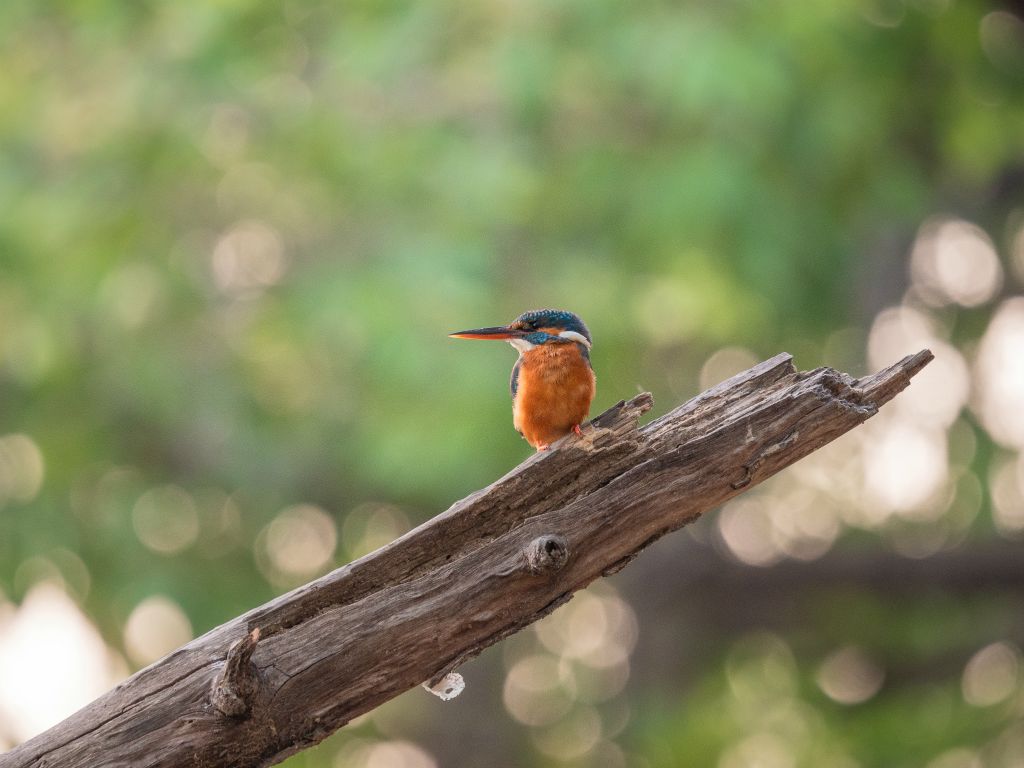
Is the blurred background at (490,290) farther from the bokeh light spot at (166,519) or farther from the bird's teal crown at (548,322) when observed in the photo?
the bird's teal crown at (548,322)

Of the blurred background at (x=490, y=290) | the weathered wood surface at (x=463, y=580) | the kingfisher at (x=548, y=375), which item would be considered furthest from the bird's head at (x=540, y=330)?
the blurred background at (x=490, y=290)

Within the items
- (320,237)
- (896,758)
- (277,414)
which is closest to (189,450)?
(277,414)

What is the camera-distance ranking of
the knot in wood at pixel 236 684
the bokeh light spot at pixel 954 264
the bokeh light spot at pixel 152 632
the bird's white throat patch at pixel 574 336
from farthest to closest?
the bokeh light spot at pixel 954 264 → the bokeh light spot at pixel 152 632 → the bird's white throat patch at pixel 574 336 → the knot in wood at pixel 236 684

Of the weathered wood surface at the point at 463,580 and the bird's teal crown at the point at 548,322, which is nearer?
the weathered wood surface at the point at 463,580

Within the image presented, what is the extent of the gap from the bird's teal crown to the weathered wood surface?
62 centimetres

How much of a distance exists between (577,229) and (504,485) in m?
5.24

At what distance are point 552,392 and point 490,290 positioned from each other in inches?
156

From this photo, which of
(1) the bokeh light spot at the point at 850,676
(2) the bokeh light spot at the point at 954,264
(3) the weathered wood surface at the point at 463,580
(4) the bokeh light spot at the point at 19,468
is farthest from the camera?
(1) the bokeh light spot at the point at 850,676

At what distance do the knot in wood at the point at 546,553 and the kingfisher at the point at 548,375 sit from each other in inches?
13.2

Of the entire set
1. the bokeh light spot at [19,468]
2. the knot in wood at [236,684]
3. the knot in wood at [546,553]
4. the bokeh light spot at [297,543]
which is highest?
the bokeh light spot at [19,468]

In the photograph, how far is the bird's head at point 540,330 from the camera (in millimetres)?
3277

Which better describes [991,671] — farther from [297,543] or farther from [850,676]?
[297,543]

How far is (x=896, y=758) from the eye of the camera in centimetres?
680

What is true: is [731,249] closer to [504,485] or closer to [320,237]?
[320,237]
